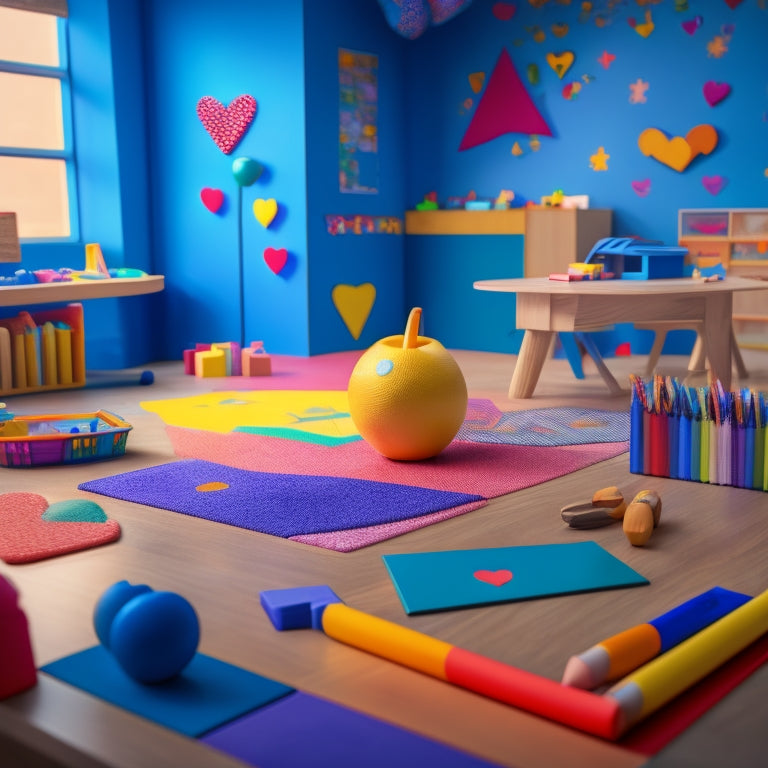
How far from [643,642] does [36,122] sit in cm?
526

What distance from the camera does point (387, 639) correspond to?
1700 millimetres

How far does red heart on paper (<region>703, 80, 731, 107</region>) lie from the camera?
219 inches

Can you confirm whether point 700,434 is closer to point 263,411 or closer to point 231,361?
point 263,411

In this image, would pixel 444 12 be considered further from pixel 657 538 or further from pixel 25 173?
pixel 657 538

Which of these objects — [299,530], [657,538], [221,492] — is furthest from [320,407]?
[657,538]

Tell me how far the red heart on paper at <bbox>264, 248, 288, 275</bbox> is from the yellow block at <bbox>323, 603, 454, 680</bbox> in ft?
14.4

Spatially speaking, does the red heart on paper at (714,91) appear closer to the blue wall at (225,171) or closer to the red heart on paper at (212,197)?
the blue wall at (225,171)

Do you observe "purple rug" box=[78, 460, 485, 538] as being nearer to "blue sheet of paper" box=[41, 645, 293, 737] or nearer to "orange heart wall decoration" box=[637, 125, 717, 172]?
"blue sheet of paper" box=[41, 645, 293, 737]

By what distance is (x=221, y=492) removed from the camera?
2.83 metres

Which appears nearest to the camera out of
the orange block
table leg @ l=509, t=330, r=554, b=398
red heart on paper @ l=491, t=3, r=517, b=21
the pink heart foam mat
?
the pink heart foam mat

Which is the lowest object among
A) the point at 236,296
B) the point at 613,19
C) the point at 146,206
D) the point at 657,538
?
the point at 657,538

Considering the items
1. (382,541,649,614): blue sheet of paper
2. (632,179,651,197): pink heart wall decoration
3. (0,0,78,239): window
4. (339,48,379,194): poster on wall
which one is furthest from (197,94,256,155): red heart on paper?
(382,541,649,614): blue sheet of paper

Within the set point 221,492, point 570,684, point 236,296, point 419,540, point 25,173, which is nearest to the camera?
point 570,684

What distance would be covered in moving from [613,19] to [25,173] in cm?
359
